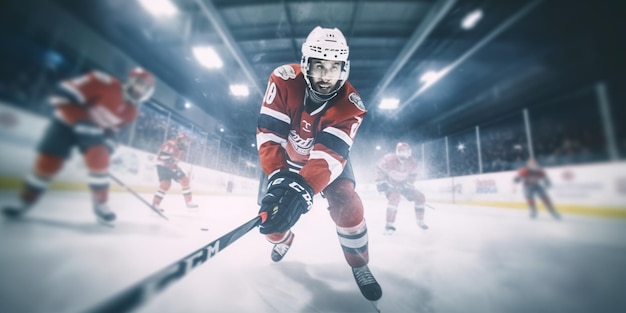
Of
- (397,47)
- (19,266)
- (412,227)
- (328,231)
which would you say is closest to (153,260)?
(19,266)

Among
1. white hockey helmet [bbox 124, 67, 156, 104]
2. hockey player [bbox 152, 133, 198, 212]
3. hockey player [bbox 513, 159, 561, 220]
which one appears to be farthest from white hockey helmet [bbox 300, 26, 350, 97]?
hockey player [bbox 513, 159, 561, 220]

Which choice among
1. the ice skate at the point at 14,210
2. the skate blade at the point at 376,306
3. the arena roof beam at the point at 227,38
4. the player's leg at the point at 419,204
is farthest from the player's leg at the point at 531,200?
the ice skate at the point at 14,210

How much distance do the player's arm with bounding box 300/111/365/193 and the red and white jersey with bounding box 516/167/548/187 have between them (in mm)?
981

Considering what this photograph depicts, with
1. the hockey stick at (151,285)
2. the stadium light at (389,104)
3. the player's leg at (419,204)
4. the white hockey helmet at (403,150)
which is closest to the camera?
the hockey stick at (151,285)

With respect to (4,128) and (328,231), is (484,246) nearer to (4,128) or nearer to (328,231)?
(328,231)

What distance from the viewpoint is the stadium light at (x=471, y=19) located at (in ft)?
4.27

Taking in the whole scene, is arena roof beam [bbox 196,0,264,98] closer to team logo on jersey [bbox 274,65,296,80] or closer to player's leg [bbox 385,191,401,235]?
team logo on jersey [bbox 274,65,296,80]

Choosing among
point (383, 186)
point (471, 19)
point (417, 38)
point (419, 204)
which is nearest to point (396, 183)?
point (383, 186)

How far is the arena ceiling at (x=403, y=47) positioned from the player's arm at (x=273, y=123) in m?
0.30

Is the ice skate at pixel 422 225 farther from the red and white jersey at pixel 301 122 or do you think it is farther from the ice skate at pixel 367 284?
the red and white jersey at pixel 301 122

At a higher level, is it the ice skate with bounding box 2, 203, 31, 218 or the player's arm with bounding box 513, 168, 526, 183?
the player's arm with bounding box 513, 168, 526, 183

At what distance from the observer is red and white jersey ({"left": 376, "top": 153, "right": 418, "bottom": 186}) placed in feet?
6.95

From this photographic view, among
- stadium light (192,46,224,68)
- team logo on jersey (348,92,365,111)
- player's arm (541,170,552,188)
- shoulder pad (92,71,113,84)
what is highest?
stadium light (192,46,224,68)

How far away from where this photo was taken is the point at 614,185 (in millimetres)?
918
